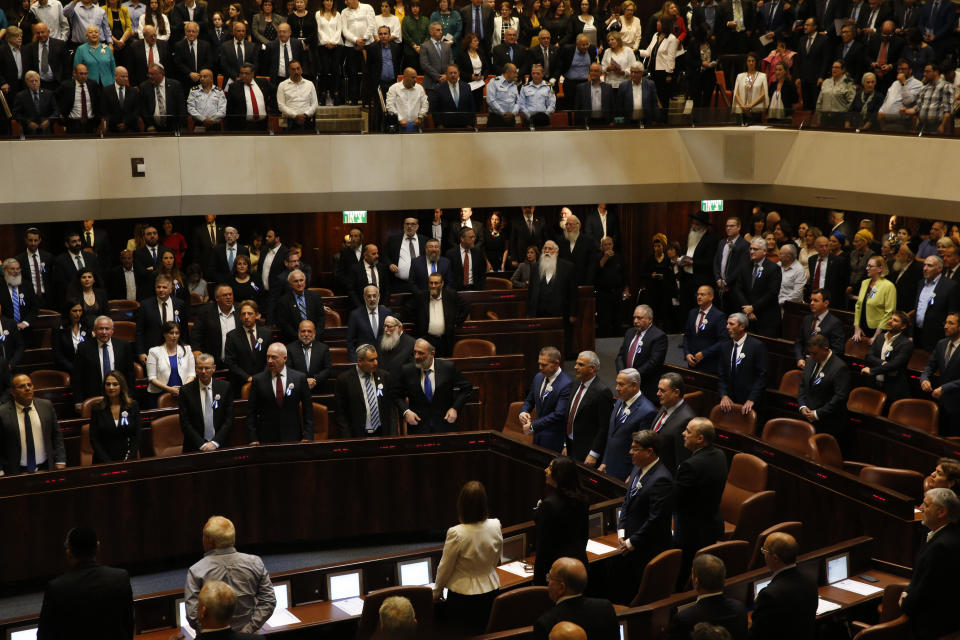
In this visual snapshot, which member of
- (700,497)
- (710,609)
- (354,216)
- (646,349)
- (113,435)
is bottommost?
(710,609)

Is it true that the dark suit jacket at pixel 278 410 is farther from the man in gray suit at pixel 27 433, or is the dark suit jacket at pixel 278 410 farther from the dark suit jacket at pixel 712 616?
the dark suit jacket at pixel 712 616

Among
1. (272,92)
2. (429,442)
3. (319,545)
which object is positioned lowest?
(319,545)

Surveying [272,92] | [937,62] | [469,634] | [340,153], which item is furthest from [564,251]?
[469,634]

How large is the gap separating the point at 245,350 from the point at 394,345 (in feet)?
4.12

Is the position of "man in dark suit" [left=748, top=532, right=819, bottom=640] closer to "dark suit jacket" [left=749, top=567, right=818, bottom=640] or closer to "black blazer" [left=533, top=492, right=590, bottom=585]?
"dark suit jacket" [left=749, top=567, right=818, bottom=640]

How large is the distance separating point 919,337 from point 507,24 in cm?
673

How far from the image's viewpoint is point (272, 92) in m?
13.5

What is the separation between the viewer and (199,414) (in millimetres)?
8750

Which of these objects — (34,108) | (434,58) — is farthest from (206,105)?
(434,58)

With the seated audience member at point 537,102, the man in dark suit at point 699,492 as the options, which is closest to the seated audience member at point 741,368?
the man in dark suit at point 699,492

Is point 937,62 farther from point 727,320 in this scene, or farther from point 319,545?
point 319,545

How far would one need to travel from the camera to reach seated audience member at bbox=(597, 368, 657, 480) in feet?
25.3

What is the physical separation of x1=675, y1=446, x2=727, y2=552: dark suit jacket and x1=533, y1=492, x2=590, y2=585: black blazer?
2.53ft

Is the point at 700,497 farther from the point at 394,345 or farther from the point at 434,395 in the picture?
the point at 394,345
